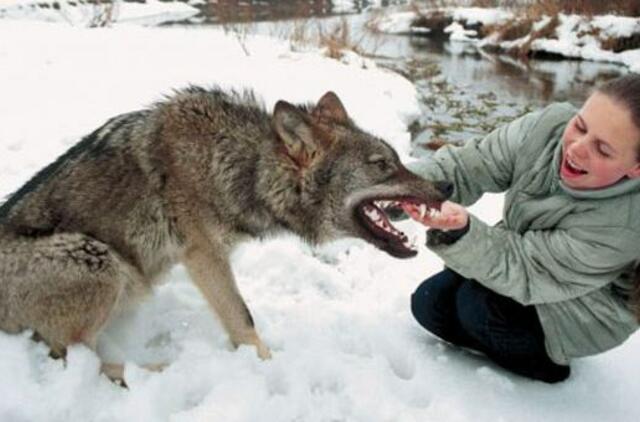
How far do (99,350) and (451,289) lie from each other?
201 cm

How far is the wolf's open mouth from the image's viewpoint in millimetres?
3092

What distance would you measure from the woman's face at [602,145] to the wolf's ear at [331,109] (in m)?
1.26

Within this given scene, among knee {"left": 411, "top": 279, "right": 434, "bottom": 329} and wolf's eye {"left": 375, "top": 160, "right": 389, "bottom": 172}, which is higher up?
wolf's eye {"left": 375, "top": 160, "right": 389, "bottom": 172}

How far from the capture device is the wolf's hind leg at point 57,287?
8.87 feet

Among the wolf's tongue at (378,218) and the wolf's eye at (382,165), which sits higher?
the wolf's eye at (382,165)

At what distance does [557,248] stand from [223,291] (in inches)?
69.5

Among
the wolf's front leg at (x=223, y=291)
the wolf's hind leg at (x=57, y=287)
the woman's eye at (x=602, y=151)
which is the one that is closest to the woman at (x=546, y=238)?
the woman's eye at (x=602, y=151)

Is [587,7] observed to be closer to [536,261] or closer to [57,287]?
[536,261]

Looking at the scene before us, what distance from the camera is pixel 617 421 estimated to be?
2857 mm

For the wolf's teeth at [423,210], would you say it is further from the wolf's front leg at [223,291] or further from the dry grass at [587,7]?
the dry grass at [587,7]

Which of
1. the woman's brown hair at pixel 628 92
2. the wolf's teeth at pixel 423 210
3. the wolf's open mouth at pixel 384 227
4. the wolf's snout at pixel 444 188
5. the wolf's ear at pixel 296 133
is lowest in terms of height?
the wolf's open mouth at pixel 384 227

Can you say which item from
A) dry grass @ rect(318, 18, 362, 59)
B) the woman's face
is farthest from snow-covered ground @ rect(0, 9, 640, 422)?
dry grass @ rect(318, 18, 362, 59)

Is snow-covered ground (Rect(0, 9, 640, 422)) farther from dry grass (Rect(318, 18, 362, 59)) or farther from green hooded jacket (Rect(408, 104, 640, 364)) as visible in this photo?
dry grass (Rect(318, 18, 362, 59))

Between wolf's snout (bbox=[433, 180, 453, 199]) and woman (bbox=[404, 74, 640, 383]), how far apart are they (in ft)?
0.66
